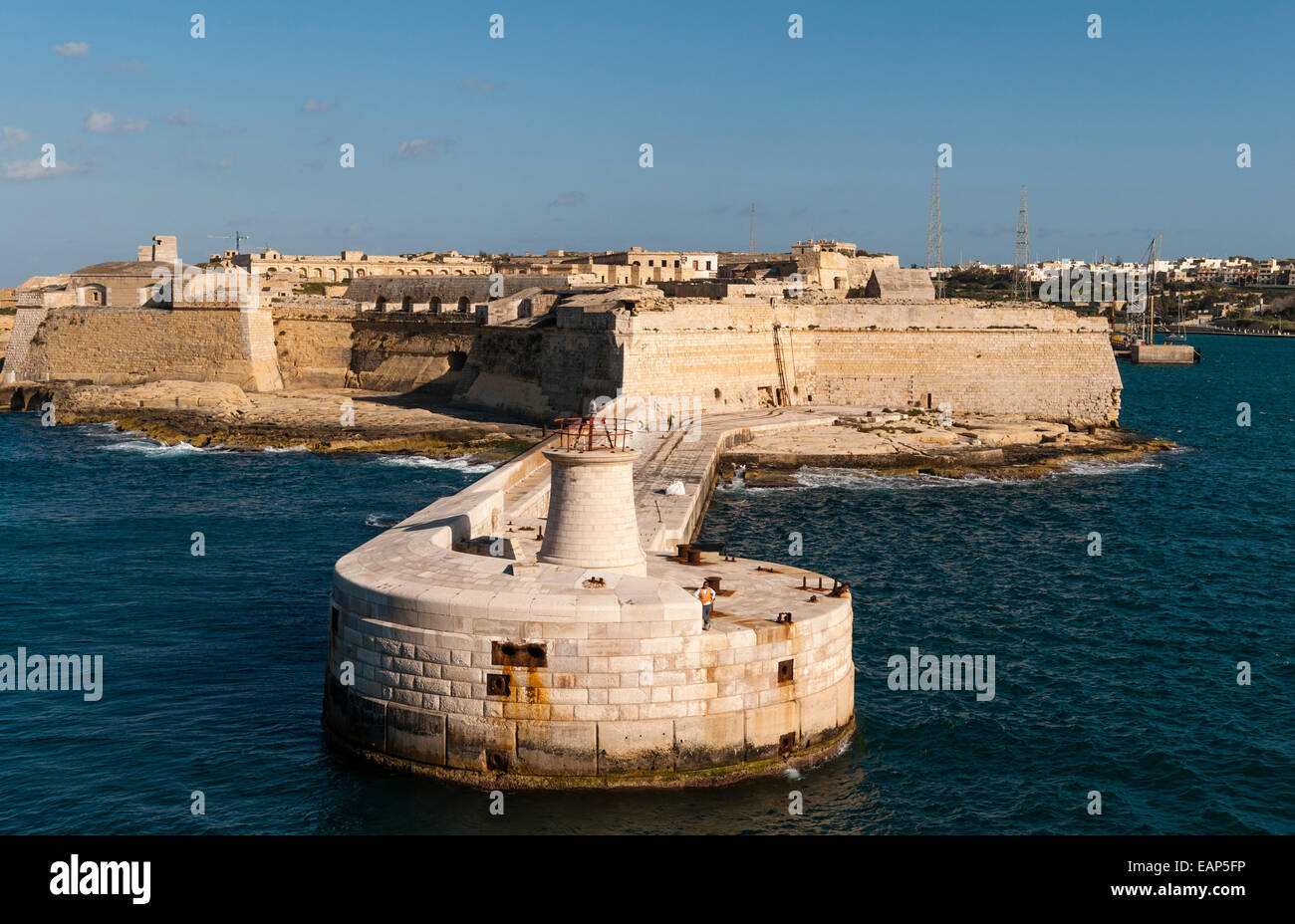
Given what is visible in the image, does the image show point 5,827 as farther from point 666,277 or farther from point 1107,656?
point 666,277

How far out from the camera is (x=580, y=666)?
12.8 meters

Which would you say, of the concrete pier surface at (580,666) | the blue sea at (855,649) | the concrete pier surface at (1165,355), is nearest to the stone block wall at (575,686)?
the concrete pier surface at (580,666)

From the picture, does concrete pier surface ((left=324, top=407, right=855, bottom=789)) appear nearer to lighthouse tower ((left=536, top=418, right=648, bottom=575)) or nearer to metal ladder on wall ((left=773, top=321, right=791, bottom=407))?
lighthouse tower ((left=536, top=418, right=648, bottom=575))

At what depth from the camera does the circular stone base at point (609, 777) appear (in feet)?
42.4

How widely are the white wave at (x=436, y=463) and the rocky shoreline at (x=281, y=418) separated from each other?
1.82ft

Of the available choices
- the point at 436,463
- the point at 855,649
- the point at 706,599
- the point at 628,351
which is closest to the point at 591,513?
the point at 706,599

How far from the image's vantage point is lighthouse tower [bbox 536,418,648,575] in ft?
48.0

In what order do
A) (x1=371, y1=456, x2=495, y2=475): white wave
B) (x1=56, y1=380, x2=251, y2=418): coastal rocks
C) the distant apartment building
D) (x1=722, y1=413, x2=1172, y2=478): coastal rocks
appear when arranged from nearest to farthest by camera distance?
1. (x1=371, y1=456, x2=495, y2=475): white wave
2. (x1=722, y1=413, x2=1172, y2=478): coastal rocks
3. (x1=56, y1=380, x2=251, y2=418): coastal rocks
4. the distant apartment building

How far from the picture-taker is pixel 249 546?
2512 centimetres

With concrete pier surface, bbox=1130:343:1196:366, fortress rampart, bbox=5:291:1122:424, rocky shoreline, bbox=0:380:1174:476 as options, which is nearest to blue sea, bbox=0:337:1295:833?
rocky shoreline, bbox=0:380:1174:476

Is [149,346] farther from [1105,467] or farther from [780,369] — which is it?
[1105,467]

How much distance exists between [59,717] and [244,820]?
4516 mm

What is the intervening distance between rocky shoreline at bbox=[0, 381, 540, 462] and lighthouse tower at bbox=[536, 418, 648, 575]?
2142 centimetres

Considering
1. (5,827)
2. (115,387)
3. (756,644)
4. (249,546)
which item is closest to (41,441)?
(115,387)
